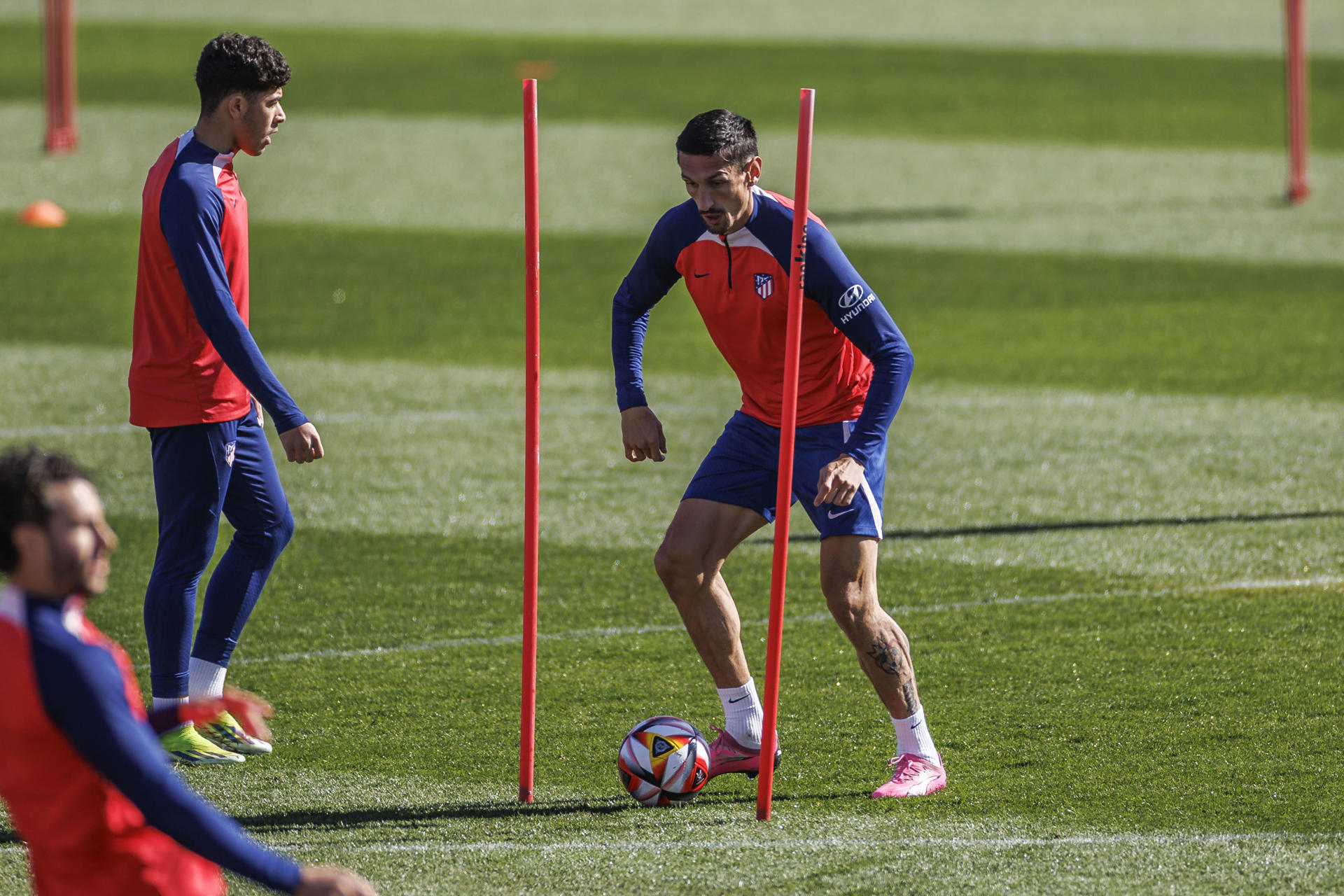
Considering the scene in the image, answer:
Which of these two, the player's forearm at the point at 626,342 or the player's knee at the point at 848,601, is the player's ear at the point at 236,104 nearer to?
the player's forearm at the point at 626,342

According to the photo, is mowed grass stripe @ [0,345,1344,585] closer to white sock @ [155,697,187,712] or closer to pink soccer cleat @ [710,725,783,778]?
white sock @ [155,697,187,712]

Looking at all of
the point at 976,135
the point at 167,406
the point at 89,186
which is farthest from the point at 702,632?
the point at 976,135

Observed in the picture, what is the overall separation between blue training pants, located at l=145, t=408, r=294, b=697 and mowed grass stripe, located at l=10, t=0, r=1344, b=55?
3238cm

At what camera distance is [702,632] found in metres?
6.21

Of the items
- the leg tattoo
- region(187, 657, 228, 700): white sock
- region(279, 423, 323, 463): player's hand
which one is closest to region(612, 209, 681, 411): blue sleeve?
region(279, 423, 323, 463): player's hand

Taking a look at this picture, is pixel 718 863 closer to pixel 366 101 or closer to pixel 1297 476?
pixel 1297 476

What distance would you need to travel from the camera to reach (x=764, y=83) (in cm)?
3184

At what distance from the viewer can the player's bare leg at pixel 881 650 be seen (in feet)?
19.6

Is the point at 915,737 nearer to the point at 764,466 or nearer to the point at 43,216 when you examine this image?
the point at 764,466

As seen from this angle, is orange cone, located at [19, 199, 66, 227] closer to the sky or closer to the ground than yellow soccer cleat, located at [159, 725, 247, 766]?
closer to the sky

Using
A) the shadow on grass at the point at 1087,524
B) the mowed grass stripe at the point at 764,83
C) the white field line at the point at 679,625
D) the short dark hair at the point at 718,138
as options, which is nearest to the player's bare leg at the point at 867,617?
the short dark hair at the point at 718,138

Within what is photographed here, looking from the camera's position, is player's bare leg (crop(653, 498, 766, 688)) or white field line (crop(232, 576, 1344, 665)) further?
white field line (crop(232, 576, 1344, 665))

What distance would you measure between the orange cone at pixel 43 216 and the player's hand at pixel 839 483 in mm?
17208

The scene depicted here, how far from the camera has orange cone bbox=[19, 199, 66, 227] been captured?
2081cm
